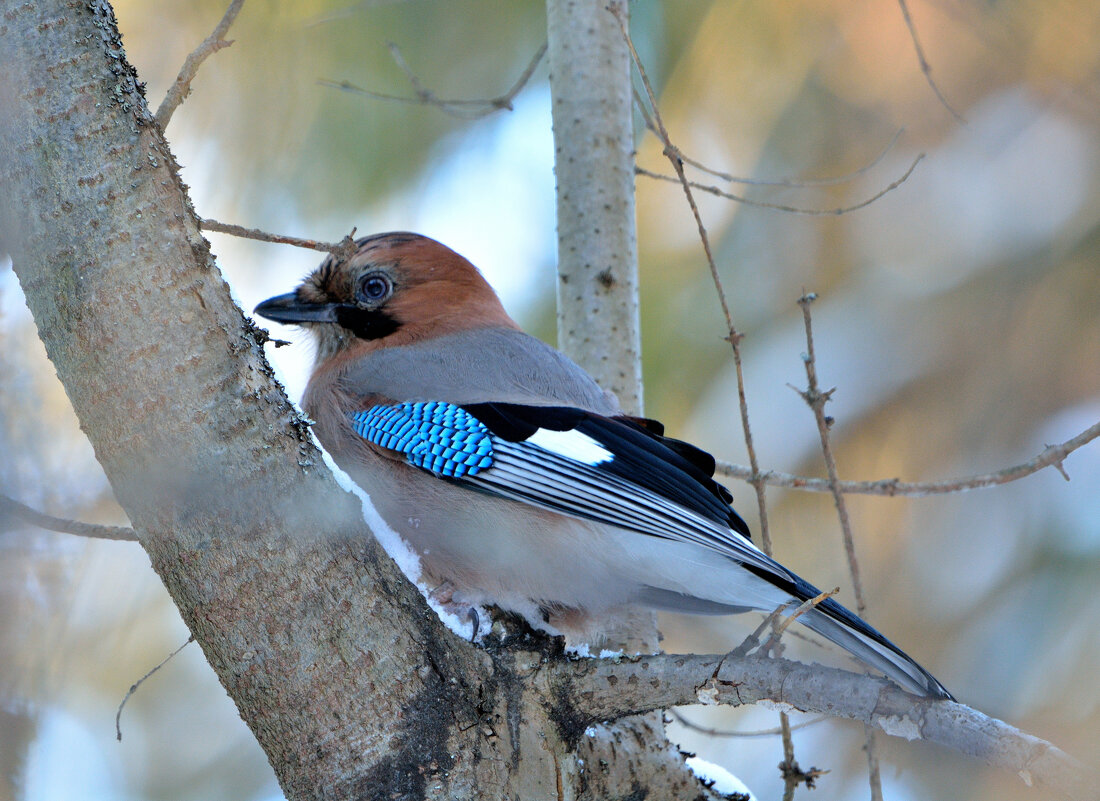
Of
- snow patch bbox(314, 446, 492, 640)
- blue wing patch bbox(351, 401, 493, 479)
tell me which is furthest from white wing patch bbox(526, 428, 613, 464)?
snow patch bbox(314, 446, 492, 640)

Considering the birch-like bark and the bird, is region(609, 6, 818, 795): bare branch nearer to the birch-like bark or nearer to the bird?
the bird

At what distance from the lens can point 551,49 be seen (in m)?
3.13

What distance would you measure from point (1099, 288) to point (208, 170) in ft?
13.5

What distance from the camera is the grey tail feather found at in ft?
5.41

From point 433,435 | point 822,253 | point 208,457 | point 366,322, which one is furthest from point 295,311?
point 822,253

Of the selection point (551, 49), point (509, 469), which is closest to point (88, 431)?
point (509, 469)

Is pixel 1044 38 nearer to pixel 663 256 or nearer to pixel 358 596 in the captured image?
pixel 663 256

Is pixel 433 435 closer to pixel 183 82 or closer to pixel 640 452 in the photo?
pixel 640 452

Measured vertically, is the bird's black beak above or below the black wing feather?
above

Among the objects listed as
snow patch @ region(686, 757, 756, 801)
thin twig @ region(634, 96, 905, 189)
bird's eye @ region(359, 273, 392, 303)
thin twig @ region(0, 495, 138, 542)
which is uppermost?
thin twig @ region(634, 96, 905, 189)

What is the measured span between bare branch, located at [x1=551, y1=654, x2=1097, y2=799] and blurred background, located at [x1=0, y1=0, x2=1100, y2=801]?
6.54ft

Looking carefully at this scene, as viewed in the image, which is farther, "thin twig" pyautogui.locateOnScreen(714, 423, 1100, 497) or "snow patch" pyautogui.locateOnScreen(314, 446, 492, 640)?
"thin twig" pyautogui.locateOnScreen(714, 423, 1100, 497)

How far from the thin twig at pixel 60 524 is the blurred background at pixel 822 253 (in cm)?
186

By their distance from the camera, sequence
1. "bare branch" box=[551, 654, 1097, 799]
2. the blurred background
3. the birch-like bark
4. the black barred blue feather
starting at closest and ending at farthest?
"bare branch" box=[551, 654, 1097, 799]
the black barred blue feather
the birch-like bark
the blurred background
